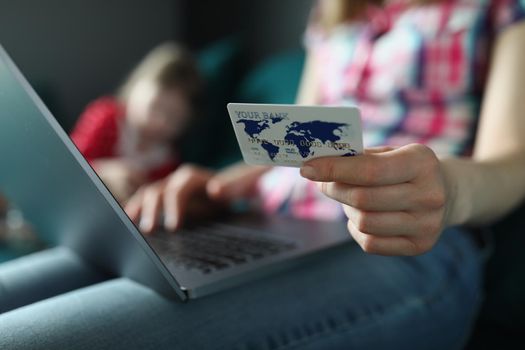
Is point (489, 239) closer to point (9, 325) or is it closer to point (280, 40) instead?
point (9, 325)

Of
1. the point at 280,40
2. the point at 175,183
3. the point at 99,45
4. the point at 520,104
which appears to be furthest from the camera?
the point at 99,45

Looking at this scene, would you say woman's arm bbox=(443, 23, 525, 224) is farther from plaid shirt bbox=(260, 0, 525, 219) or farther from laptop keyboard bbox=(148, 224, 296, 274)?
laptop keyboard bbox=(148, 224, 296, 274)

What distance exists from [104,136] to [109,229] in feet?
4.17

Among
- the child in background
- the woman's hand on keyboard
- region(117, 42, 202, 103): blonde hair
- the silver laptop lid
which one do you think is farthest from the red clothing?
the silver laptop lid

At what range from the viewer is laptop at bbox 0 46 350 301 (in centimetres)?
46

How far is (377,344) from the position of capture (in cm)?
60

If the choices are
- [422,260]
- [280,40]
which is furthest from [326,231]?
[280,40]

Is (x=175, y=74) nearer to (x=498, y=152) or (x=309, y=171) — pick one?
(x=498, y=152)

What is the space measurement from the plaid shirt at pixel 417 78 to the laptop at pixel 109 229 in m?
0.14

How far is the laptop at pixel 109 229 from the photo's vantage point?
1.51ft

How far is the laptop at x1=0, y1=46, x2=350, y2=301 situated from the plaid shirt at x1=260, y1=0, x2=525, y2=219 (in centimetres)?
14

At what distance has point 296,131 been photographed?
0.42m

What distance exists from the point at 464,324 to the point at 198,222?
428 millimetres

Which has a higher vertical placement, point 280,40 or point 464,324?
point 280,40
